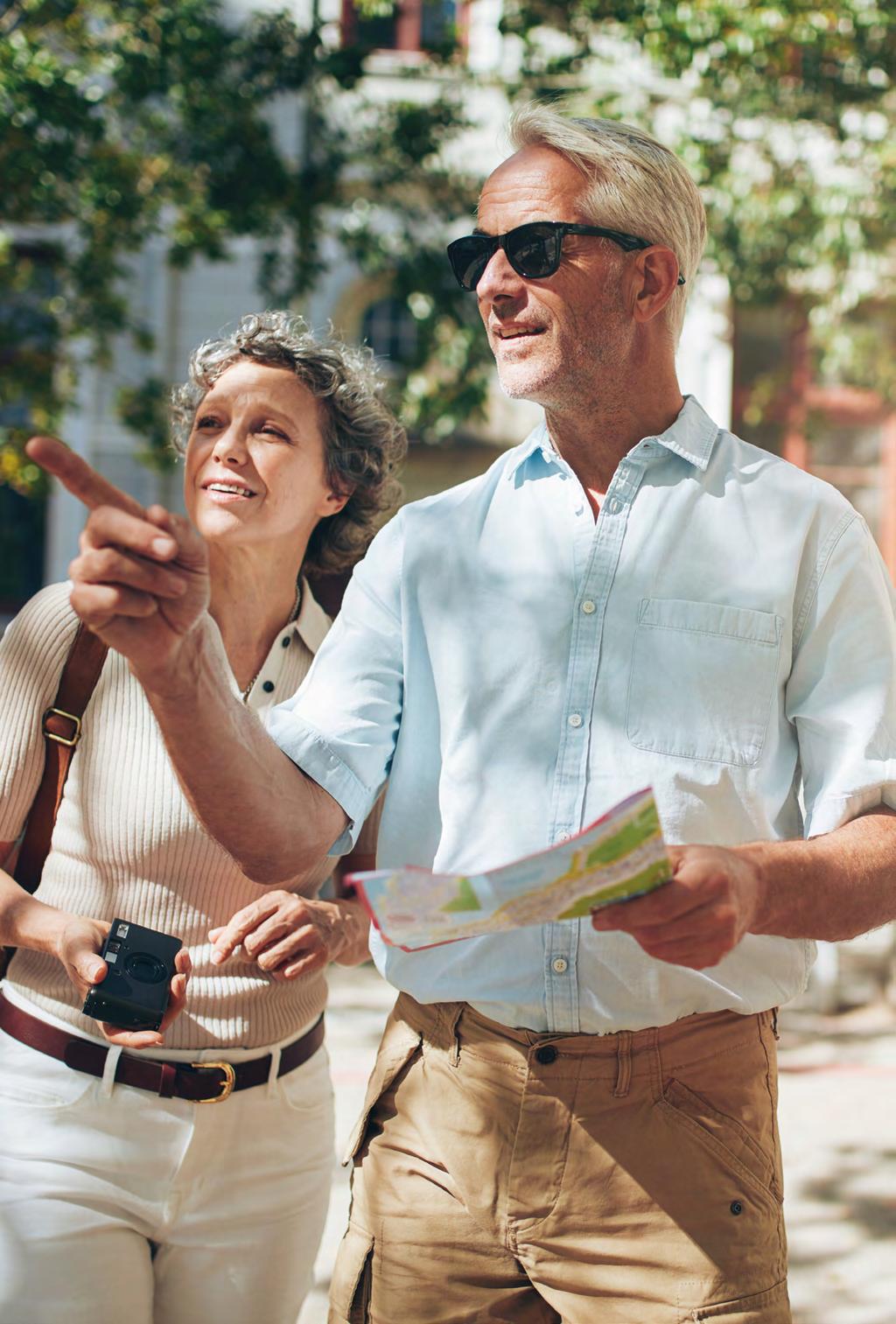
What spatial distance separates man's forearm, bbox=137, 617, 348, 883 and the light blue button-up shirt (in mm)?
66

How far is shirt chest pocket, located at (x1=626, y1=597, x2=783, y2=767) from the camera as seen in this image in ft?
6.28

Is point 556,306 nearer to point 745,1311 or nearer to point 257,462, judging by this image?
point 257,462

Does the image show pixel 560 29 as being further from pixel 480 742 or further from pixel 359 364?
pixel 480 742

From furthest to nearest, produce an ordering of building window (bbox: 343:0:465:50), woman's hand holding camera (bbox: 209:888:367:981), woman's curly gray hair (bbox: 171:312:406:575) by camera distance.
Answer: building window (bbox: 343:0:465:50) < woman's curly gray hair (bbox: 171:312:406:575) < woman's hand holding camera (bbox: 209:888:367:981)

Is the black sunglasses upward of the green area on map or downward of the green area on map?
upward

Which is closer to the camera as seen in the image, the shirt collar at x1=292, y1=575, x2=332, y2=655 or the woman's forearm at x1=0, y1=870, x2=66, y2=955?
the woman's forearm at x1=0, y1=870, x2=66, y2=955

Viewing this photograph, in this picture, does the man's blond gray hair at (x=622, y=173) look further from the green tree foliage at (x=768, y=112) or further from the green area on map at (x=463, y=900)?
the green tree foliage at (x=768, y=112)

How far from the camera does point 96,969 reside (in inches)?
82.5

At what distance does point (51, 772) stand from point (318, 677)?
0.56 metres

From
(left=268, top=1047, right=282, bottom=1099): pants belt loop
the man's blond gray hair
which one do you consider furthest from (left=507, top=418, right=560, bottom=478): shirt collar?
(left=268, top=1047, right=282, bottom=1099): pants belt loop

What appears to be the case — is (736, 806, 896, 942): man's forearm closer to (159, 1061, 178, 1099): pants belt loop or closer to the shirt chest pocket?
the shirt chest pocket

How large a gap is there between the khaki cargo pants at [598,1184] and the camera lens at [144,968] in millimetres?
449

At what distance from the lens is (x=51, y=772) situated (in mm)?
2355

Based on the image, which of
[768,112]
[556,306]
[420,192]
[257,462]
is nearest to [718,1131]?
[556,306]
